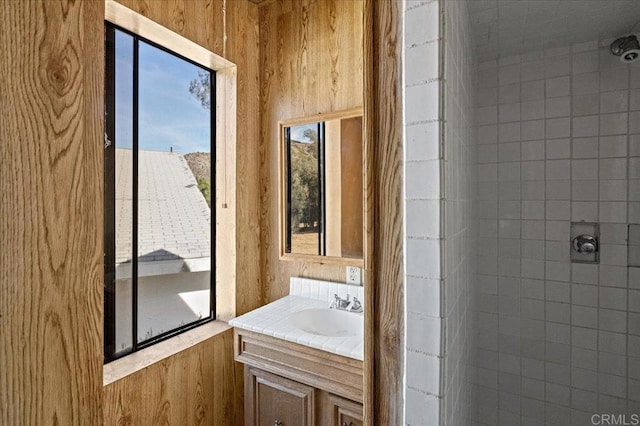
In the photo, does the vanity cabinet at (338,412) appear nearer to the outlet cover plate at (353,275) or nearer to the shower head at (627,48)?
the outlet cover plate at (353,275)

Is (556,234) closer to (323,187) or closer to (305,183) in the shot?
(323,187)

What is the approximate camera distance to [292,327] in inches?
62.5

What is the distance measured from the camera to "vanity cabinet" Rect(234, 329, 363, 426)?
1366mm

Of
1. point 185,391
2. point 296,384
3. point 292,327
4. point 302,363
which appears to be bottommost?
point 185,391

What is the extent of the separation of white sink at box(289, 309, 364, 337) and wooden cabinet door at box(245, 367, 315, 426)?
291 mm

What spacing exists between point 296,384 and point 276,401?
168mm

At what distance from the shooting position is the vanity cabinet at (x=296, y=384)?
4.48 feet

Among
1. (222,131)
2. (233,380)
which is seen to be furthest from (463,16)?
(233,380)

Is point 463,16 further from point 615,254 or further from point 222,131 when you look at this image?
point 222,131

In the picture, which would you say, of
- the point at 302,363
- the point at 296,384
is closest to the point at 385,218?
the point at 302,363

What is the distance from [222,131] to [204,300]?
105cm

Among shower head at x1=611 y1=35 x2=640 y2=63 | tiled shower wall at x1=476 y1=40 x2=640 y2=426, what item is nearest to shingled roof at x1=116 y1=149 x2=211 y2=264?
tiled shower wall at x1=476 y1=40 x2=640 y2=426

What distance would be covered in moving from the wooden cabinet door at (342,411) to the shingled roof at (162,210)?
3.65 ft

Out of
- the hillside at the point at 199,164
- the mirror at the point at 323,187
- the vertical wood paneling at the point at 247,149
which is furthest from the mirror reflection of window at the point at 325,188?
the hillside at the point at 199,164
